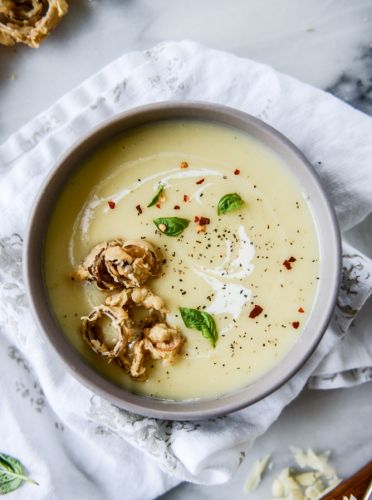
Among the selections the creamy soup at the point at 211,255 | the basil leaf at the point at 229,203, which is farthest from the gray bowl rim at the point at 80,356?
the basil leaf at the point at 229,203

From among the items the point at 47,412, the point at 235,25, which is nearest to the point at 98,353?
the point at 47,412

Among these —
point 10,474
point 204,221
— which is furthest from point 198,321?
Answer: point 10,474

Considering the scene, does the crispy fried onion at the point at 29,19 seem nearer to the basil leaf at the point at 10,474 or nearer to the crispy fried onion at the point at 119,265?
the crispy fried onion at the point at 119,265

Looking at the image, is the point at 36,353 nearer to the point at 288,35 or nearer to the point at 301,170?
the point at 301,170

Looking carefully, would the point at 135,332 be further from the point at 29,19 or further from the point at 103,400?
the point at 29,19

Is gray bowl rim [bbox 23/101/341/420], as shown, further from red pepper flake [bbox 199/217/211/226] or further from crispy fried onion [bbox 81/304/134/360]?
red pepper flake [bbox 199/217/211/226]

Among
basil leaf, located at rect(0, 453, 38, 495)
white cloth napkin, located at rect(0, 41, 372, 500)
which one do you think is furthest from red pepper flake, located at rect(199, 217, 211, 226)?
basil leaf, located at rect(0, 453, 38, 495)
